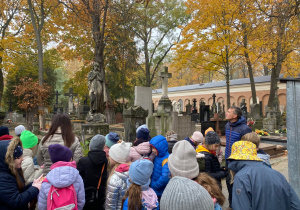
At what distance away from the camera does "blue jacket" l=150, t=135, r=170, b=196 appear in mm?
2998

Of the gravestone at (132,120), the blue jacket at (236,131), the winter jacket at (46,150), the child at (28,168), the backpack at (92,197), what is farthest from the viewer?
the gravestone at (132,120)

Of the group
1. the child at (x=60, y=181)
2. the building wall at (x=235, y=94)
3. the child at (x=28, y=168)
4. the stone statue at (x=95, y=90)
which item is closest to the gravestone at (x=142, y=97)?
the stone statue at (x=95, y=90)

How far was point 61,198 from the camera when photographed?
2234 millimetres

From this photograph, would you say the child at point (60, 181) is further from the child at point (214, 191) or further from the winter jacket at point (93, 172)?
the child at point (214, 191)

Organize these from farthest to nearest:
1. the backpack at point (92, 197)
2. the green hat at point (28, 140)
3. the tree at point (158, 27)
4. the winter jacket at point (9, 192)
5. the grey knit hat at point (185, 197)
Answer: the tree at point (158, 27), the green hat at point (28, 140), the backpack at point (92, 197), the winter jacket at point (9, 192), the grey knit hat at point (185, 197)

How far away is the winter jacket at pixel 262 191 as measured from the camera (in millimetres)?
1956

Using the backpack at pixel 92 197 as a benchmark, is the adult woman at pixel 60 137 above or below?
above

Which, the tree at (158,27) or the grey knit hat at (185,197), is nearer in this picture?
the grey knit hat at (185,197)

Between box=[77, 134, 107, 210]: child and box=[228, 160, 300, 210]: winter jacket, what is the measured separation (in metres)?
1.76

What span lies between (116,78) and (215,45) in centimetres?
1029

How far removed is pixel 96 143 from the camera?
320 centimetres

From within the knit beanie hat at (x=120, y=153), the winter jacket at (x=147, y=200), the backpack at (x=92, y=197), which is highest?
the knit beanie hat at (x=120, y=153)

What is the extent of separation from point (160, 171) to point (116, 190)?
79 centimetres

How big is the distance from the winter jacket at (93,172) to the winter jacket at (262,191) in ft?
5.80
